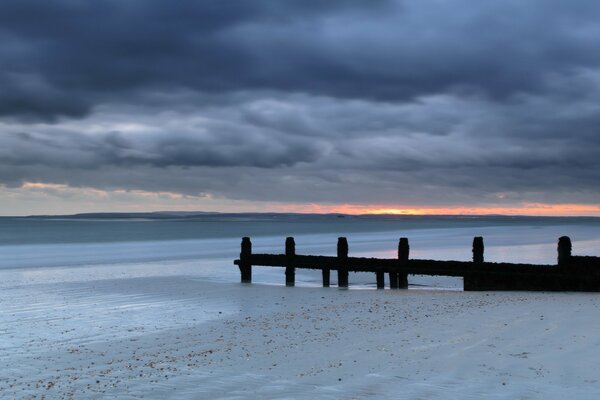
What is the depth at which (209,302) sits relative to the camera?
1600 cm

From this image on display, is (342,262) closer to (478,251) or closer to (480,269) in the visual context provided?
(478,251)

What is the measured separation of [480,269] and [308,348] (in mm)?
8845

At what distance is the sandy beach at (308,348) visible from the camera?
718cm

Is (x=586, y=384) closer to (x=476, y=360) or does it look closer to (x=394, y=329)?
(x=476, y=360)

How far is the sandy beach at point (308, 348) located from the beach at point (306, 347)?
2cm

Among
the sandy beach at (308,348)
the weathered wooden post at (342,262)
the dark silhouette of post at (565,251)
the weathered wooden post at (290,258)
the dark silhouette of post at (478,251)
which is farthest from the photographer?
the weathered wooden post at (290,258)

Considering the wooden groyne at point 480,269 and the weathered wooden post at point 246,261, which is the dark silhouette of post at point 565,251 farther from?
the weathered wooden post at point 246,261

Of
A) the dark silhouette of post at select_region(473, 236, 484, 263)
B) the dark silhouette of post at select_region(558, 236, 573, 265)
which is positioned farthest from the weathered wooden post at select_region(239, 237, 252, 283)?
the dark silhouette of post at select_region(558, 236, 573, 265)

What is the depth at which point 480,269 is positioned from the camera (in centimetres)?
1678

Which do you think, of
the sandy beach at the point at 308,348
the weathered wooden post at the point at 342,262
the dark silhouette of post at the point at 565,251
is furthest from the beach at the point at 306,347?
the weathered wooden post at the point at 342,262

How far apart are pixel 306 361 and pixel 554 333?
13.0ft

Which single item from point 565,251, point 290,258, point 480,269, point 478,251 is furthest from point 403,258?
point 565,251

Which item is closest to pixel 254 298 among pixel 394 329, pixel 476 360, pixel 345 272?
pixel 345 272

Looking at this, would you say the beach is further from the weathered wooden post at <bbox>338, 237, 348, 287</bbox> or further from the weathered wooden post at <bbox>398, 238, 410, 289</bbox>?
the weathered wooden post at <bbox>338, 237, 348, 287</bbox>
